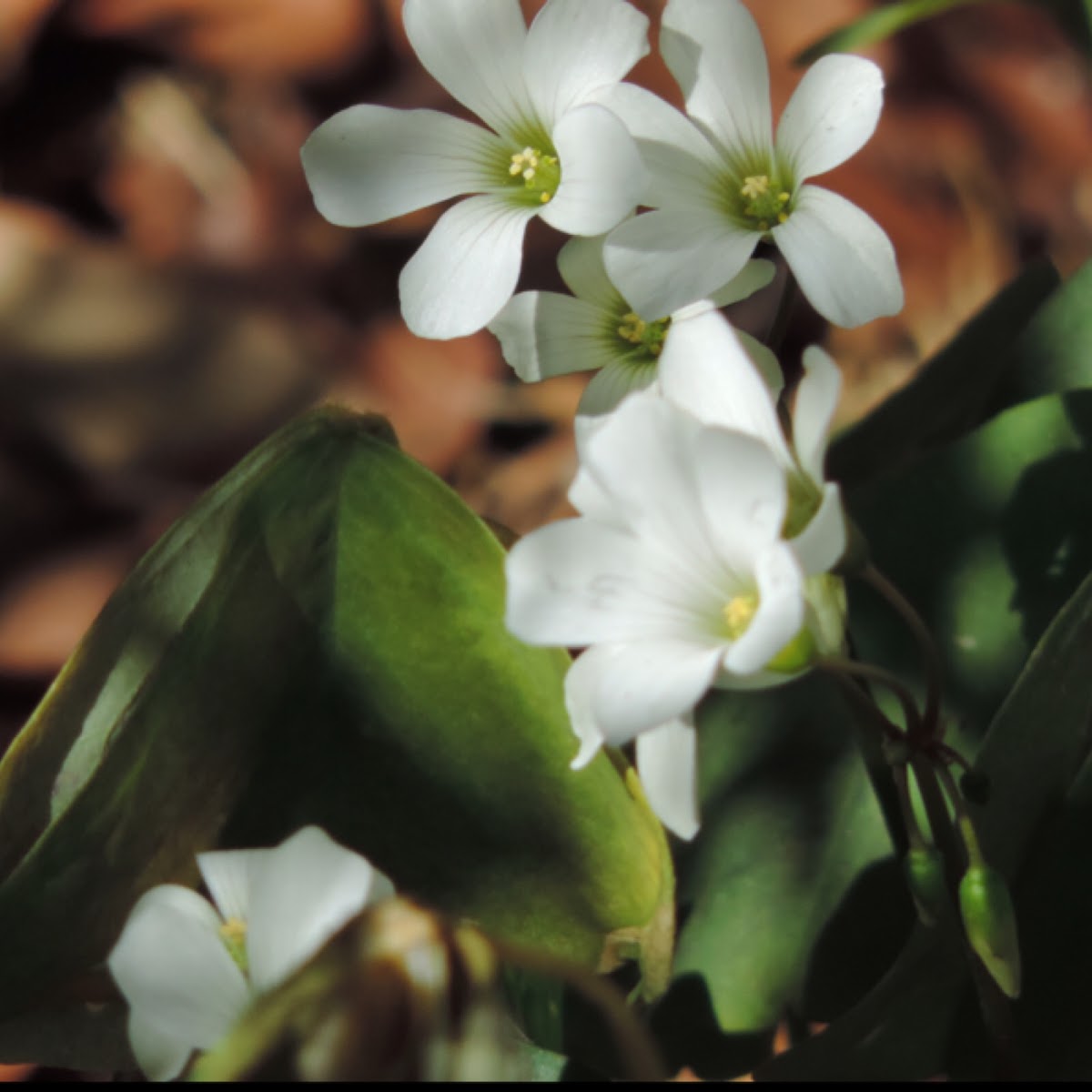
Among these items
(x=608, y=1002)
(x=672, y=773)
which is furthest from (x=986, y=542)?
(x=608, y=1002)

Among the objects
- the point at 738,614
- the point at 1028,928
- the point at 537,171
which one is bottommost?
the point at 1028,928

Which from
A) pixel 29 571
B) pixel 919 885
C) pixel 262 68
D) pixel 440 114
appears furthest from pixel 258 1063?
pixel 262 68

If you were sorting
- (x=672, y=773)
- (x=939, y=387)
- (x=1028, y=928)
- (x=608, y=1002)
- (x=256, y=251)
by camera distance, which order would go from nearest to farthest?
1. (x=608, y=1002)
2. (x=672, y=773)
3. (x=1028, y=928)
4. (x=939, y=387)
5. (x=256, y=251)

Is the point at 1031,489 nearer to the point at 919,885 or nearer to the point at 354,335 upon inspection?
the point at 919,885

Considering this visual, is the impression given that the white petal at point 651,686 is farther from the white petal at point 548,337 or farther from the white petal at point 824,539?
the white petal at point 548,337

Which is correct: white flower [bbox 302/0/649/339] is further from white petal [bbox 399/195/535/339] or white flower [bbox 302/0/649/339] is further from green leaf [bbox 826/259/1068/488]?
green leaf [bbox 826/259/1068/488]

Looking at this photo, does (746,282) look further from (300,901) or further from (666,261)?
(300,901)
